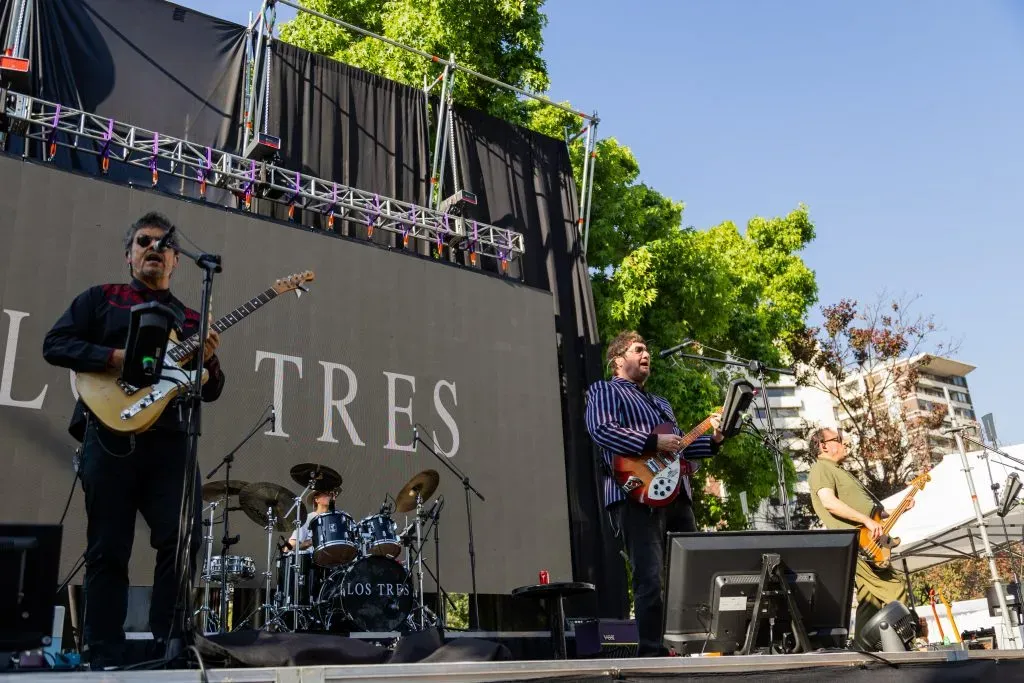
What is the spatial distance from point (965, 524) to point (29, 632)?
10839 millimetres

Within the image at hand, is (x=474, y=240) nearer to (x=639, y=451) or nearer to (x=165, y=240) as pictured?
(x=639, y=451)

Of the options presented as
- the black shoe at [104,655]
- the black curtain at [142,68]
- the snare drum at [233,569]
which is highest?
the black curtain at [142,68]

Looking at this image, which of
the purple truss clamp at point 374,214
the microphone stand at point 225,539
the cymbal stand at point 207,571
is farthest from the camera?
the purple truss clamp at point 374,214

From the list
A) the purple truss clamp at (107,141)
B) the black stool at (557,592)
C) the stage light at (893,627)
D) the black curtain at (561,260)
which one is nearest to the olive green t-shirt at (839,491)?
the stage light at (893,627)

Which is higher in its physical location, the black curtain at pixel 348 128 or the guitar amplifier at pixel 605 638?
the black curtain at pixel 348 128

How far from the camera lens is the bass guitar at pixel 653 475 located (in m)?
4.47

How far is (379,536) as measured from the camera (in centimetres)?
690

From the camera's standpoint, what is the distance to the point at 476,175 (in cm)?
1143

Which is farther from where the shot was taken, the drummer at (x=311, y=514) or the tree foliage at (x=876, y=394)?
the tree foliage at (x=876, y=394)

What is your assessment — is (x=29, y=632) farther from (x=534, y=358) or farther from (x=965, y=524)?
(x=965, y=524)

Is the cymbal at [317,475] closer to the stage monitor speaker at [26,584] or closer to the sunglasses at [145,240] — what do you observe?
the sunglasses at [145,240]

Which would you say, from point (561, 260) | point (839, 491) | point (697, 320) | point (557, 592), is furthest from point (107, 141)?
point (697, 320)

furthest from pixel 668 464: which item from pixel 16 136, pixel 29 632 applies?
pixel 16 136

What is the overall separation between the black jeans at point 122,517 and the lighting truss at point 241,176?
4778 millimetres
